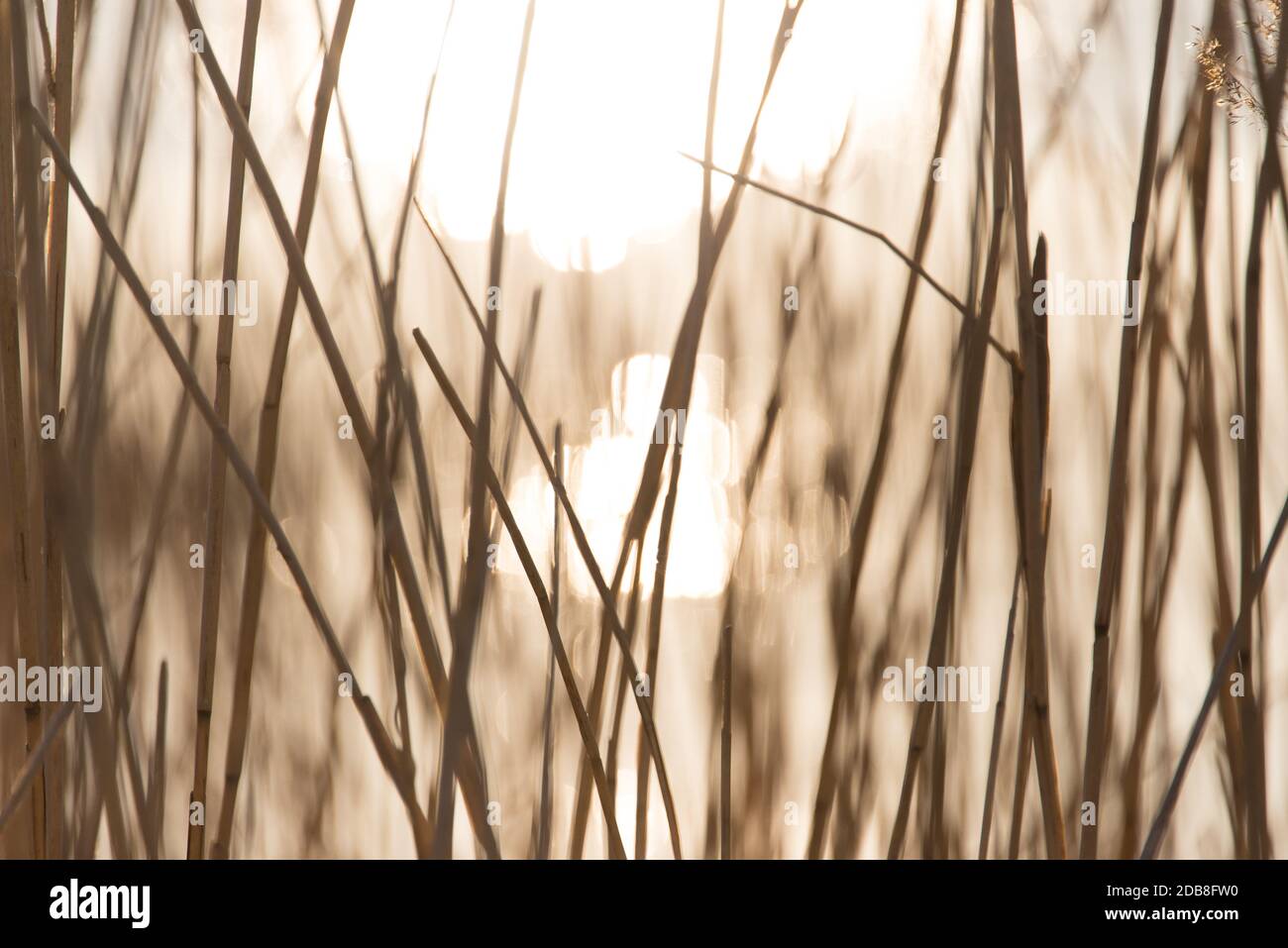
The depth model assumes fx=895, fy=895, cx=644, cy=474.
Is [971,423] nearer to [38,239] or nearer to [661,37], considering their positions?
[661,37]

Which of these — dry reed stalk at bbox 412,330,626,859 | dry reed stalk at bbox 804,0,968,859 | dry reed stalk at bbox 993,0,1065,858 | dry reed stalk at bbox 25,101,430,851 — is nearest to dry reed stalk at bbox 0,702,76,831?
dry reed stalk at bbox 25,101,430,851

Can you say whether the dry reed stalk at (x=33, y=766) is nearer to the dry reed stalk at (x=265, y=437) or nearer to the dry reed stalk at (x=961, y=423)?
the dry reed stalk at (x=265, y=437)

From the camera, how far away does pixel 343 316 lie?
0.72 metres

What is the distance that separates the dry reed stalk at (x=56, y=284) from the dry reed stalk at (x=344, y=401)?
→ 0.31 feet

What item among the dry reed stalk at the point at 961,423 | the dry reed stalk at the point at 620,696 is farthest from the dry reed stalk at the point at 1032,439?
the dry reed stalk at the point at 620,696

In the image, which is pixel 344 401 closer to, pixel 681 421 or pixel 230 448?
pixel 230 448

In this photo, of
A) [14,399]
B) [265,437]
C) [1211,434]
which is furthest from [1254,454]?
[14,399]

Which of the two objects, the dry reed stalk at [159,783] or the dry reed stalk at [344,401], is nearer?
the dry reed stalk at [344,401]

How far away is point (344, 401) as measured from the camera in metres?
0.52

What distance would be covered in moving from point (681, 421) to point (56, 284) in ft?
1.32

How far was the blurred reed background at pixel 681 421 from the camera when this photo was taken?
0.62 meters
